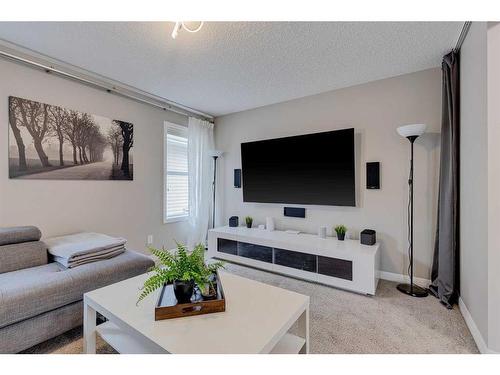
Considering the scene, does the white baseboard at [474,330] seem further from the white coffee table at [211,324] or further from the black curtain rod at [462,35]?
the black curtain rod at [462,35]

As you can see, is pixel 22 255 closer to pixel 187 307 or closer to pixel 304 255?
pixel 187 307

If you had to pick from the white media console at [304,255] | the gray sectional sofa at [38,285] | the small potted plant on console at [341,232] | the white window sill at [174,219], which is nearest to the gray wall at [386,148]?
the small potted plant on console at [341,232]

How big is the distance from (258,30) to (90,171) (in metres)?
2.26

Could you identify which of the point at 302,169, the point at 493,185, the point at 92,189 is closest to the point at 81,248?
the point at 92,189

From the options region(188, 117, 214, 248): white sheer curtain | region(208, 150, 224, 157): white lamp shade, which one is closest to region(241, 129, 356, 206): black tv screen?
region(208, 150, 224, 157): white lamp shade

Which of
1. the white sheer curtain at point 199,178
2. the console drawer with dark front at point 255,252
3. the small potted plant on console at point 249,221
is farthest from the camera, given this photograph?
the white sheer curtain at point 199,178

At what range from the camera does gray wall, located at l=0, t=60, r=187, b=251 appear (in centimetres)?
214

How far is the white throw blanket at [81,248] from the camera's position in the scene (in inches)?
75.8

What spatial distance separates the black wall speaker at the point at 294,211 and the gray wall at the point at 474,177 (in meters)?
1.62

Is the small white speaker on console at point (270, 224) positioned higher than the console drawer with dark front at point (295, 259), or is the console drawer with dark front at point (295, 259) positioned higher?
the small white speaker on console at point (270, 224)

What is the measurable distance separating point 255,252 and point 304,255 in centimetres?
67
